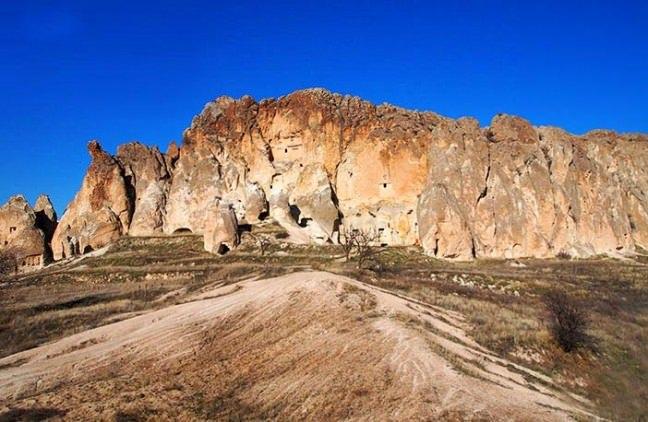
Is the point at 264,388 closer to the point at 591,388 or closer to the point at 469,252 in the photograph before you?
the point at 591,388

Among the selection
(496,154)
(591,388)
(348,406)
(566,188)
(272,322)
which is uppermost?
(496,154)

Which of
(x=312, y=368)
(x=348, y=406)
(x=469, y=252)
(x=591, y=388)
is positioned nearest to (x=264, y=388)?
(x=312, y=368)

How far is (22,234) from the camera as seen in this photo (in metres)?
56.3

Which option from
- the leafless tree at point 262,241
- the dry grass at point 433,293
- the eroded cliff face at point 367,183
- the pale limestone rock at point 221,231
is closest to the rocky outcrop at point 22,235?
the eroded cliff face at point 367,183

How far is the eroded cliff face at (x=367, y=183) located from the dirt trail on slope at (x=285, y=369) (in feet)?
104

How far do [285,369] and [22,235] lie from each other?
51.4 meters

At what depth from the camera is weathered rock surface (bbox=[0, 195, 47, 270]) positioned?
5469cm

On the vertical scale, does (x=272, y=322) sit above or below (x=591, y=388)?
above

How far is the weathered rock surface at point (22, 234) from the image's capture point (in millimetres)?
54688

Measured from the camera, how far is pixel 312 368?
14.5 meters

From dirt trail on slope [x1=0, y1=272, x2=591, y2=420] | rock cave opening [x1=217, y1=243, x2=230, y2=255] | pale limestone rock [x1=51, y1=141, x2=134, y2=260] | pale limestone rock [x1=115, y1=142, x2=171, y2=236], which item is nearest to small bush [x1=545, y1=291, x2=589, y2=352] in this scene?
dirt trail on slope [x1=0, y1=272, x2=591, y2=420]

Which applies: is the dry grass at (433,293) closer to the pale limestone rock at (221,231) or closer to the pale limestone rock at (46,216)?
the pale limestone rock at (221,231)

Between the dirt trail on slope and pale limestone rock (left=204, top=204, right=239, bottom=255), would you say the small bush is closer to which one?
the dirt trail on slope

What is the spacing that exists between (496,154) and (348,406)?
4878 centimetres
